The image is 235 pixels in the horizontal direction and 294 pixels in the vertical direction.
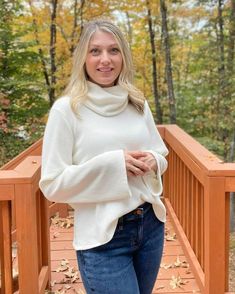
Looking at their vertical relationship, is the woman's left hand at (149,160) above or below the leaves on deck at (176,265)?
above

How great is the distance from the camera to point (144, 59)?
11.7 metres

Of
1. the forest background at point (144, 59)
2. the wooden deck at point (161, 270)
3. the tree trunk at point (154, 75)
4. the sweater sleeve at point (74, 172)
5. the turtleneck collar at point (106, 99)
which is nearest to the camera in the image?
the sweater sleeve at point (74, 172)

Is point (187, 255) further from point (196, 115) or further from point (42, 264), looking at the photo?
point (196, 115)

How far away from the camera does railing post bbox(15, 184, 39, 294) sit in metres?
2.14

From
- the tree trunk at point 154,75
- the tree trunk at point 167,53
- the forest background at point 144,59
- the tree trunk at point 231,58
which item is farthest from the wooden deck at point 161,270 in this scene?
the tree trunk at point 154,75

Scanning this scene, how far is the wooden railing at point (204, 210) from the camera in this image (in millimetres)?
2264

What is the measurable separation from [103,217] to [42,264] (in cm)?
140

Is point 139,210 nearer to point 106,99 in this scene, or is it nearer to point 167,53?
point 106,99

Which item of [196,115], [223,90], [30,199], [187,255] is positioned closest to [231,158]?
[223,90]

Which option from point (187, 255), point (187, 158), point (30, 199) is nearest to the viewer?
point (30, 199)

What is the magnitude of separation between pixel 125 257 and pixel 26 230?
27.5 inches

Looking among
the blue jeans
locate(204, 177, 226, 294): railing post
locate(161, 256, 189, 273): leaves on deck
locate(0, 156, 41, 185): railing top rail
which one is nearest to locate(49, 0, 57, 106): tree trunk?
locate(161, 256, 189, 273): leaves on deck

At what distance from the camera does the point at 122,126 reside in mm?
1703

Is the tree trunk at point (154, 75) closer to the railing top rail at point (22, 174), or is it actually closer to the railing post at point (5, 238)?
the railing top rail at point (22, 174)
